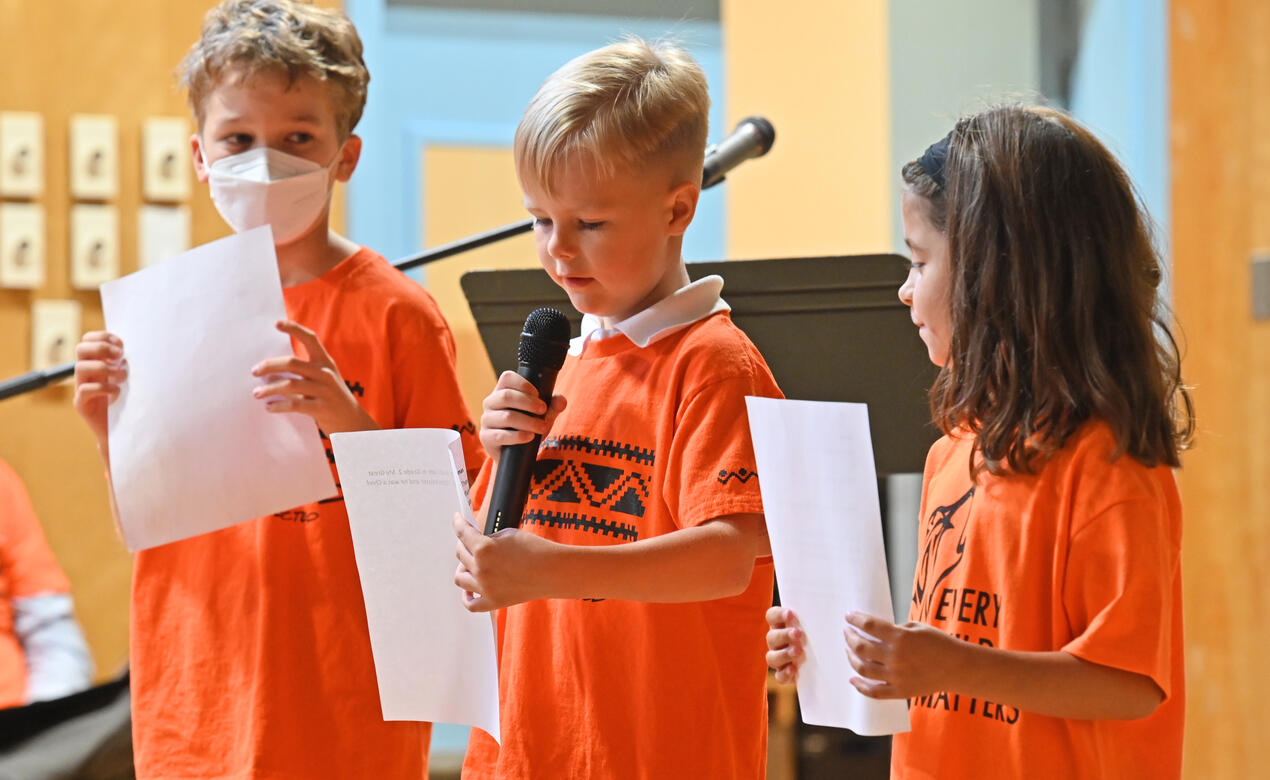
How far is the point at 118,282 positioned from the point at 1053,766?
1011 millimetres

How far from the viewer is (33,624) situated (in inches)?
91.1

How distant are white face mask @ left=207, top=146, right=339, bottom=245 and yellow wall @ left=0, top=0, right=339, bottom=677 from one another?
1.86 m

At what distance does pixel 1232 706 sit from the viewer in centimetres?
284

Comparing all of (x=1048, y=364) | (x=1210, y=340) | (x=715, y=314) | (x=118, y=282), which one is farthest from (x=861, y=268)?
(x=1210, y=340)

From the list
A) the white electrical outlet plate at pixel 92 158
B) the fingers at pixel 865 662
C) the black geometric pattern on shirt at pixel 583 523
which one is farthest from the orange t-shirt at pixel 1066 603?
the white electrical outlet plate at pixel 92 158

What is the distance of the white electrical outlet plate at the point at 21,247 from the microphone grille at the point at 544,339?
2.37m

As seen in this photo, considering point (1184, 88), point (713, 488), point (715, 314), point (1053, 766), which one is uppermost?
point (1184, 88)

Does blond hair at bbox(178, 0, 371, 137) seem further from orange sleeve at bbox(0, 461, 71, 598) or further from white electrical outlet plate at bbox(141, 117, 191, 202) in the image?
white electrical outlet plate at bbox(141, 117, 191, 202)

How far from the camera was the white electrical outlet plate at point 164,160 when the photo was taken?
3.17m

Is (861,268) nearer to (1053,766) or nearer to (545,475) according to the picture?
(545,475)

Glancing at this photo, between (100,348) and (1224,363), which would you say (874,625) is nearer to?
(100,348)

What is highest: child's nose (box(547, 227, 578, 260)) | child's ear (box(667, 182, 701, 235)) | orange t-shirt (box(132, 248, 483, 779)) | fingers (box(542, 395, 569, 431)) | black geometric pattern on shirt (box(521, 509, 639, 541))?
child's ear (box(667, 182, 701, 235))

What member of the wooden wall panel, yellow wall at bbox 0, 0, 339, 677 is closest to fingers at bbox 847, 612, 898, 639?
the wooden wall panel

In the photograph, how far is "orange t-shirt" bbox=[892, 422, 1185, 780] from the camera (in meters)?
0.96
